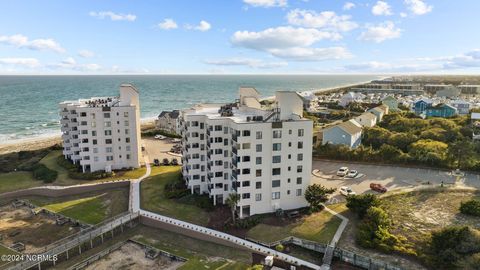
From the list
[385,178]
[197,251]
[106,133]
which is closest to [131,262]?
[197,251]

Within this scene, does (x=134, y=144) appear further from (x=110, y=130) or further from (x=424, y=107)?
(x=424, y=107)

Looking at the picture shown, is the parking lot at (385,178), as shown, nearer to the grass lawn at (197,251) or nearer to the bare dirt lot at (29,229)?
the grass lawn at (197,251)

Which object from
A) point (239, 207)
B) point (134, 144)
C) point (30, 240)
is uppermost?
point (134, 144)

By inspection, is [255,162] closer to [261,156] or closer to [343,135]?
[261,156]

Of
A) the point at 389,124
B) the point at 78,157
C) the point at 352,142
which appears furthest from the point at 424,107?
the point at 78,157

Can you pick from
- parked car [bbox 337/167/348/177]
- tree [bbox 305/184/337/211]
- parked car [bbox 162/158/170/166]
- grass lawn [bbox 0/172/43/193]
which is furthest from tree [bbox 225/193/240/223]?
grass lawn [bbox 0/172/43/193]

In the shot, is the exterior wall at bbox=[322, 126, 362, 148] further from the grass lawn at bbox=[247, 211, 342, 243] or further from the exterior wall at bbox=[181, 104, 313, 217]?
the grass lawn at bbox=[247, 211, 342, 243]
